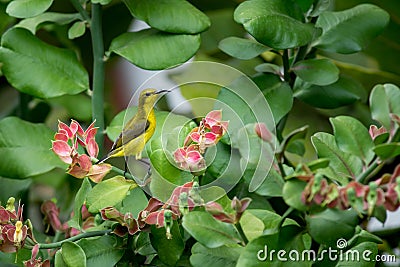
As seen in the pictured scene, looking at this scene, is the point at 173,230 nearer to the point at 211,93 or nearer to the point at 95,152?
the point at 95,152

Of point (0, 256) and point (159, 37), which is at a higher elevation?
point (159, 37)

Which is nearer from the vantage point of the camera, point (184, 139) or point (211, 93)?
point (184, 139)

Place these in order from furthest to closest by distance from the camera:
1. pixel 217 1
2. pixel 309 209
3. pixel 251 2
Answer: pixel 217 1
pixel 251 2
pixel 309 209

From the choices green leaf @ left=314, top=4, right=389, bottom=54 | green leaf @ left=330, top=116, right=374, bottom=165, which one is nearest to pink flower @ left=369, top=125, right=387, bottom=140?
green leaf @ left=330, top=116, right=374, bottom=165

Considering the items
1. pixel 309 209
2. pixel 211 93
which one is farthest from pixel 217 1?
pixel 309 209

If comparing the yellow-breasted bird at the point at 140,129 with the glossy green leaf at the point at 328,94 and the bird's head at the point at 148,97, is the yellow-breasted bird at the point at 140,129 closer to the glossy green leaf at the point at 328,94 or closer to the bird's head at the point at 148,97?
the bird's head at the point at 148,97

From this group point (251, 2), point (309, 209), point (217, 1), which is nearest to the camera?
point (309, 209)

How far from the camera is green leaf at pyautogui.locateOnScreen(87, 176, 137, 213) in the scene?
358 millimetres

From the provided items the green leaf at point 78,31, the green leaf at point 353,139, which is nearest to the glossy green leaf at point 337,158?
the green leaf at point 353,139

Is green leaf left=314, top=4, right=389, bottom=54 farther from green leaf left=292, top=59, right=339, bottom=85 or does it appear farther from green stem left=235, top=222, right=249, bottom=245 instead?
green stem left=235, top=222, right=249, bottom=245

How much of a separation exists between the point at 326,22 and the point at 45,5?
0.20m

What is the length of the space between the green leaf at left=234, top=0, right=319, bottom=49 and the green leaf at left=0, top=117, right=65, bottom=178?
174mm

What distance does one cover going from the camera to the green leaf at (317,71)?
0.44 metres

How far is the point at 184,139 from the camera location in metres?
0.36
